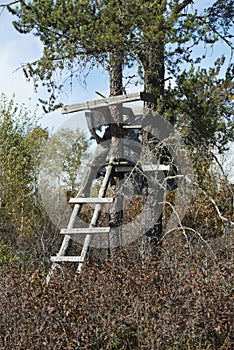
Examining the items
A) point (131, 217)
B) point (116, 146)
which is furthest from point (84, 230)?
point (131, 217)

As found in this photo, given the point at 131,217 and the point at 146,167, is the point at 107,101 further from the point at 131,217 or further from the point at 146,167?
the point at 131,217

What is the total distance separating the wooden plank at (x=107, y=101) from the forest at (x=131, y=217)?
1.44 ft

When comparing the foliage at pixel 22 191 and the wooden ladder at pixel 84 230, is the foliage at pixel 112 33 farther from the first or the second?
the foliage at pixel 22 191

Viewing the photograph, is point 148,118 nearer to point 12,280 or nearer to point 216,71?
point 216,71

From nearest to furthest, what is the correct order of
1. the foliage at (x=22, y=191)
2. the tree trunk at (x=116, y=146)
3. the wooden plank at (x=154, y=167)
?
the wooden plank at (x=154, y=167)
the tree trunk at (x=116, y=146)
the foliage at (x=22, y=191)

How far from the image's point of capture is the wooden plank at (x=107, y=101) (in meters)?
6.54

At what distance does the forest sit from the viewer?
4160 millimetres

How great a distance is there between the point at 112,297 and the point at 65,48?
3.69 metres

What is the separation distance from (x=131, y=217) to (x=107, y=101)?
4.27 meters

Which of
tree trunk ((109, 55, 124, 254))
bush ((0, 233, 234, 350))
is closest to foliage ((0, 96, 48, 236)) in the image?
tree trunk ((109, 55, 124, 254))

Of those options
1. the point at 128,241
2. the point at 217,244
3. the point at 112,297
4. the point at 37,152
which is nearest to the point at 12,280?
the point at 112,297

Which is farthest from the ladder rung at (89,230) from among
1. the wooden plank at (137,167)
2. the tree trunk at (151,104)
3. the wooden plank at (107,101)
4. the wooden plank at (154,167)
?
the wooden plank at (107,101)

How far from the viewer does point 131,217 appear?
10695mm

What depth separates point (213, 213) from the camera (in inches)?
436
